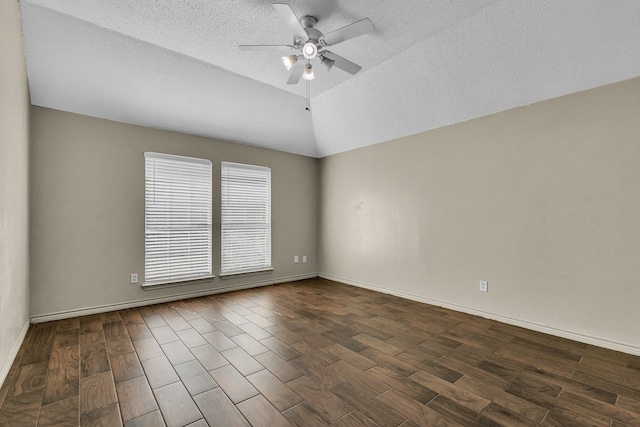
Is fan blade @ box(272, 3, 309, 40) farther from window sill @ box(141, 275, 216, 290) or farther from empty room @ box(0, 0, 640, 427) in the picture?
window sill @ box(141, 275, 216, 290)

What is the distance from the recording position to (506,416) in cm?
172

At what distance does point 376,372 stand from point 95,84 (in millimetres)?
3966

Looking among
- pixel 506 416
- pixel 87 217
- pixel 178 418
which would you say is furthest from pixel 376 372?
pixel 87 217

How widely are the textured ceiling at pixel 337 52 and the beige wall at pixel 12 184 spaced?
42 cm

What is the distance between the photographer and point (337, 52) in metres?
3.06

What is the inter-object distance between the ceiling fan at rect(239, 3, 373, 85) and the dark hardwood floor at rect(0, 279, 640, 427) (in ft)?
8.26

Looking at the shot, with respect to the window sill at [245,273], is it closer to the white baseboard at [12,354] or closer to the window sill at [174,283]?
the window sill at [174,283]

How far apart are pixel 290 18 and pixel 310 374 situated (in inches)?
103

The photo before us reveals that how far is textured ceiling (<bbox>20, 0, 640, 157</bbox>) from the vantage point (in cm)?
240

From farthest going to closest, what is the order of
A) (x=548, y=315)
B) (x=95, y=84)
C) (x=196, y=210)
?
(x=196, y=210) < (x=95, y=84) < (x=548, y=315)

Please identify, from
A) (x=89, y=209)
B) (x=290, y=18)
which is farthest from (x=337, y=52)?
(x=89, y=209)

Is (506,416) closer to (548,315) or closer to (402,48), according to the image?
(548,315)

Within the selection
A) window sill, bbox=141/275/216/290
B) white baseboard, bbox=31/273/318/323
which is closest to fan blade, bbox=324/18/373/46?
window sill, bbox=141/275/216/290

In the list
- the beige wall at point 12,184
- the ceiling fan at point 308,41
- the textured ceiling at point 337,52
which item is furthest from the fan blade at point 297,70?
the beige wall at point 12,184
